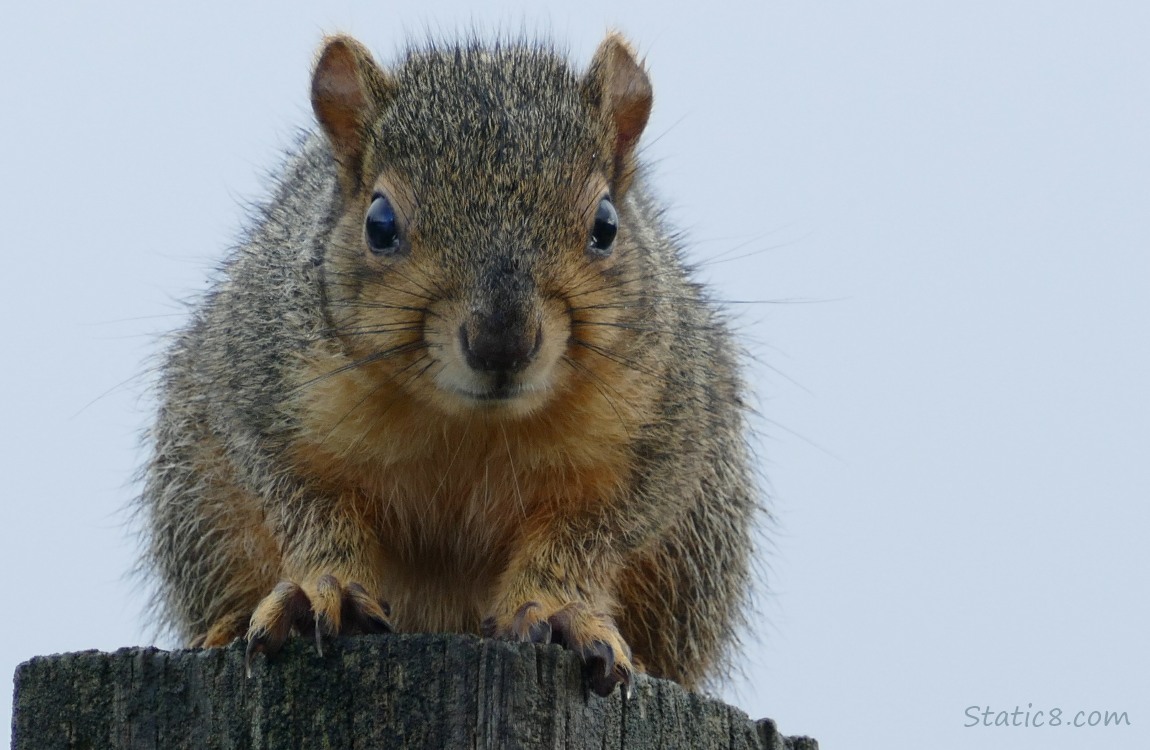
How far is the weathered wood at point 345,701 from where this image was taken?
254cm

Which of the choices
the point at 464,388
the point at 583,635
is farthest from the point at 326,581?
the point at 583,635

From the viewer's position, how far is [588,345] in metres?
3.60

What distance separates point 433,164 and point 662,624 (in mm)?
1742

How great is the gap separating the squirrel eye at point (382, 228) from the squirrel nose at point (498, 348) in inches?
18.9

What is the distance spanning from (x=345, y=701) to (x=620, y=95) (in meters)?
2.13

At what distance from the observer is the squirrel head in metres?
3.30

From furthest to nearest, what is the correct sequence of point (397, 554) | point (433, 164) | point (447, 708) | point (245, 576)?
point (245, 576)
point (397, 554)
point (433, 164)
point (447, 708)

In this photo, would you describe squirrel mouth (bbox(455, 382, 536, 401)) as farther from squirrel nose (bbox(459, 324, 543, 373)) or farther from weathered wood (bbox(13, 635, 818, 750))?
weathered wood (bbox(13, 635, 818, 750))

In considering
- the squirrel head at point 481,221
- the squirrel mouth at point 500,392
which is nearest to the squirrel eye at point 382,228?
the squirrel head at point 481,221

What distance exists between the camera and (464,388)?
11.0 feet

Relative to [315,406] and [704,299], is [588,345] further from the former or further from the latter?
[704,299]

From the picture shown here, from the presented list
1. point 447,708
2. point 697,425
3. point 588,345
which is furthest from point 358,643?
point 697,425

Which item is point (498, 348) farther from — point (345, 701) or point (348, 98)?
point (348, 98)

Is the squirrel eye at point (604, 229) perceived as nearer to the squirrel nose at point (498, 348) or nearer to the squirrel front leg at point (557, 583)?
the squirrel nose at point (498, 348)
